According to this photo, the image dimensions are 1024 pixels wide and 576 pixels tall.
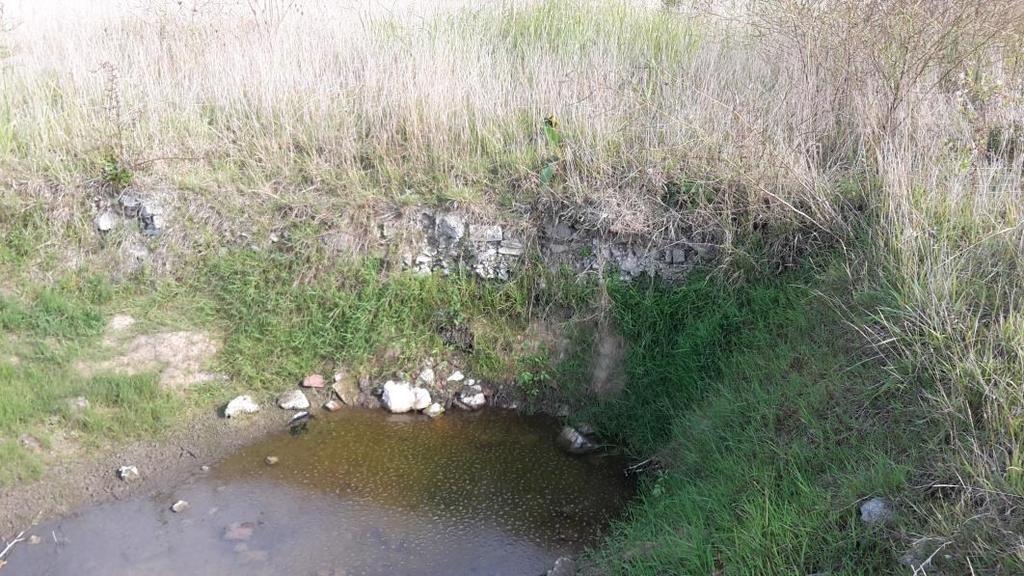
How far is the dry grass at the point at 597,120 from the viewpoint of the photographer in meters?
4.35

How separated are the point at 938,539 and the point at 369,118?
188 inches

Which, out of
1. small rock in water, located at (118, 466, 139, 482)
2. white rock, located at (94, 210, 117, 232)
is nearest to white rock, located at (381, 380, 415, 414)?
small rock in water, located at (118, 466, 139, 482)

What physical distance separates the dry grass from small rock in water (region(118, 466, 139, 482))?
1920mm

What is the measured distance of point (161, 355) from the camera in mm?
5195

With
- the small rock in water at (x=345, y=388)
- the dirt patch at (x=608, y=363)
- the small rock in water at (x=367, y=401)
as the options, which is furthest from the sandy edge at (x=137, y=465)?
the dirt patch at (x=608, y=363)

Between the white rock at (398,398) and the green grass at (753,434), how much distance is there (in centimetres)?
128

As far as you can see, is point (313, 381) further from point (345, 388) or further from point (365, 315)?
point (365, 315)

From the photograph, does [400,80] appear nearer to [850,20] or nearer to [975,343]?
[850,20]

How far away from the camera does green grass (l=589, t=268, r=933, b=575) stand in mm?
3119

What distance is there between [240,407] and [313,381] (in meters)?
0.51

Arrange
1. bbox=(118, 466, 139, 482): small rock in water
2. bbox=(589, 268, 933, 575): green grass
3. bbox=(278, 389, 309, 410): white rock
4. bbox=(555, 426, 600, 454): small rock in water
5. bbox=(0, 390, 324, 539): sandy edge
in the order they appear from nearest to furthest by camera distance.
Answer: bbox=(589, 268, 933, 575): green grass < bbox=(0, 390, 324, 539): sandy edge < bbox=(118, 466, 139, 482): small rock in water < bbox=(555, 426, 600, 454): small rock in water < bbox=(278, 389, 309, 410): white rock

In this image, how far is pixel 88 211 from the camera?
18.9ft

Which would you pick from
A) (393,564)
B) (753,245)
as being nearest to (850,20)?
(753,245)

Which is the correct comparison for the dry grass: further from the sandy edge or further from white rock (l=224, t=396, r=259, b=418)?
the sandy edge
